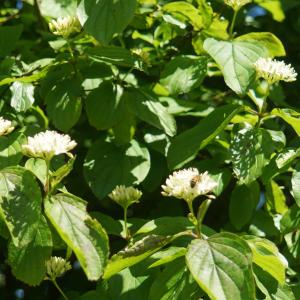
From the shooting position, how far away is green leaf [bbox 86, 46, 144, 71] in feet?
6.23

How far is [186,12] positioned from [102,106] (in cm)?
40

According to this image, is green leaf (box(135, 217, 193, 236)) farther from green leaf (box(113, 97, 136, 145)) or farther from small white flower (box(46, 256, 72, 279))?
green leaf (box(113, 97, 136, 145))

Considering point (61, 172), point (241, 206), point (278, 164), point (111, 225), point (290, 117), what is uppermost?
point (61, 172)

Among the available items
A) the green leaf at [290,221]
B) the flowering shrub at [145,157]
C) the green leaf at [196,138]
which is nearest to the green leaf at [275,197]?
the flowering shrub at [145,157]

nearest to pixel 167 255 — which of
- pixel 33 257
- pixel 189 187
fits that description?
pixel 189 187

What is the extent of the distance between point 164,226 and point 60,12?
883 mm

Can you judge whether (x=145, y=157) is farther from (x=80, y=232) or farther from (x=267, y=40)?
(x=80, y=232)

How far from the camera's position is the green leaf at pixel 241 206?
2.05 m

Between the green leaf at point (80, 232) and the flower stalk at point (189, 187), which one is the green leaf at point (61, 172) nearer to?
the green leaf at point (80, 232)

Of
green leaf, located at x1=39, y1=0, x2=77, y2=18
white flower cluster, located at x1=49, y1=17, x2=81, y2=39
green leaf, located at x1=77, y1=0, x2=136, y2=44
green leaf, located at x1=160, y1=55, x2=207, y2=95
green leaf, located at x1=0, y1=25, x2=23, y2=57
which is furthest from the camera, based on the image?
green leaf, located at x1=0, y1=25, x2=23, y2=57

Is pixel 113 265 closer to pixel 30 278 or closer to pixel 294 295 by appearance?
pixel 30 278

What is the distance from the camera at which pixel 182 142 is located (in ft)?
6.14

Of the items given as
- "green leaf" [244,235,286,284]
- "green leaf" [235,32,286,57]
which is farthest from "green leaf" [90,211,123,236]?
"green leaf" [235,32,286,57]

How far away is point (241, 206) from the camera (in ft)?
6.73
